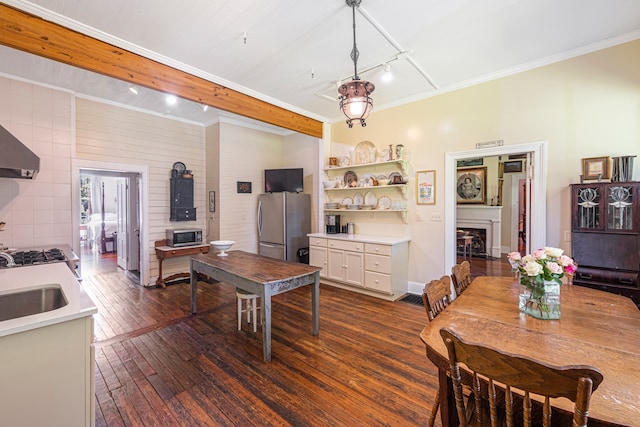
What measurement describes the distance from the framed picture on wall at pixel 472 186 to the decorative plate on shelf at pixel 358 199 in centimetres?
355

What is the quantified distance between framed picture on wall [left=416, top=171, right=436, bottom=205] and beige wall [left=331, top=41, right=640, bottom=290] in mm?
74

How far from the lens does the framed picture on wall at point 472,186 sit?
7.18 meters

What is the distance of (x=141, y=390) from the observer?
214 cm

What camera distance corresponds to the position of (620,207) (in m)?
2.59

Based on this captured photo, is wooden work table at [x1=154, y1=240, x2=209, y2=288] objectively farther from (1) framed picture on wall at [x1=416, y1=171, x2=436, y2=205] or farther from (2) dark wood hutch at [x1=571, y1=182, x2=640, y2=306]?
(2) dark wood hutch at [x1=571, y1=182, x2=640, y2=306]

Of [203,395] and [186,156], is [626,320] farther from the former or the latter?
[186,156]

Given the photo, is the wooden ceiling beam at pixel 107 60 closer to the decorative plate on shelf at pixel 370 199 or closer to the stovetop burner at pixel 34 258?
the stovetop burner at pixel 34 258

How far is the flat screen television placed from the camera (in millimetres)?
5590

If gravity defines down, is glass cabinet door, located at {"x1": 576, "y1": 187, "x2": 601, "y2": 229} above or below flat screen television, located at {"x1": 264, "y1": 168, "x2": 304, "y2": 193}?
below

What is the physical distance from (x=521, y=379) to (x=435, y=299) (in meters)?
0.87

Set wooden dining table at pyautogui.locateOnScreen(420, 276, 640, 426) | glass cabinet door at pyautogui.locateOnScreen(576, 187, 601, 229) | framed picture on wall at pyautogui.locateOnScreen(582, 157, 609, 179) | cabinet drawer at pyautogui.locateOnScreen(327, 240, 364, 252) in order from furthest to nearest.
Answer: cabinet drawer at pyautogui.locateOnScreen(327, 240, 364, 252) → framed picture on wall at pyautogui.locateOnScreen(582, 157, 609, 179) → glass cabinet door at pyautogui.locateOnScreen(576, 187, 601, 229) → wooden dining table at pyautogui.locateOnScreen(420, 276, 640, 426)

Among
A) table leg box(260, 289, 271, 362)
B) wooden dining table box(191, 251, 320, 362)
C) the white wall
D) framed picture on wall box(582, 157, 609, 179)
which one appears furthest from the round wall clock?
framed picture on wall box(582, 157, 609, 179)

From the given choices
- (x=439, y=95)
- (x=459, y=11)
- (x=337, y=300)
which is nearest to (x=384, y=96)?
(x=439, y=95)

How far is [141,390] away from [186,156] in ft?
13.9
